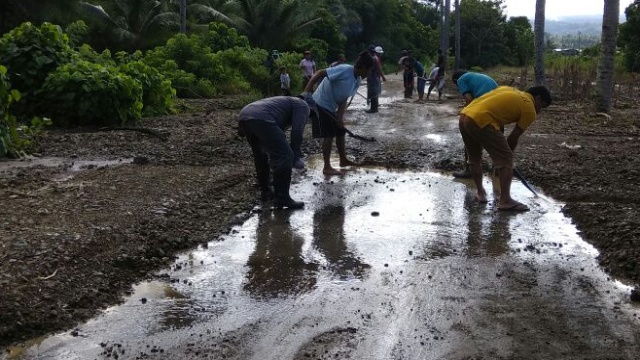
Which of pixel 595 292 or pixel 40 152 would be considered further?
pixel 40 152

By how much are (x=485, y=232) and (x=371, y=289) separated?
6.24 ft

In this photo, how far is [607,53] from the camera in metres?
14.4

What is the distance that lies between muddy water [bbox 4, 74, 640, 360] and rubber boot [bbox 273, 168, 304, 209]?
98mm

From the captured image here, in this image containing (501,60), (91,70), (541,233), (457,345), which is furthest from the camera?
(501,60)

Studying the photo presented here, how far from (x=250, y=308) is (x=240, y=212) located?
2.46m

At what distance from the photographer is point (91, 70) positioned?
12.2m

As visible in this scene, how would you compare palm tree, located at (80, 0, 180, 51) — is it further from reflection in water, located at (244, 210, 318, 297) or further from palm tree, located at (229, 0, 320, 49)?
reflection in water, located at (244, 210, 318, 297)

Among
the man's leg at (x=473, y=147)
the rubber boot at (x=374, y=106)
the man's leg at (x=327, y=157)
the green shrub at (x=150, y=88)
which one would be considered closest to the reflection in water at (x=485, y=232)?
the man's leg at (x=473, y=147)

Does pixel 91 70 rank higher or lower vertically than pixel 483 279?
higher

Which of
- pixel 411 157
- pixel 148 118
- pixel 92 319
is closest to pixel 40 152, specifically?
pixel 148 118

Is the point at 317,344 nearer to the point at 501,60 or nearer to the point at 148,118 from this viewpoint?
the point at 148,118

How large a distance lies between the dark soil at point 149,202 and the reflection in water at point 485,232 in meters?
0.77

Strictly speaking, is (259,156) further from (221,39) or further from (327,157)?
(221,39)

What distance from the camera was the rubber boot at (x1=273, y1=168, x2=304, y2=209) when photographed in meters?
6.77
